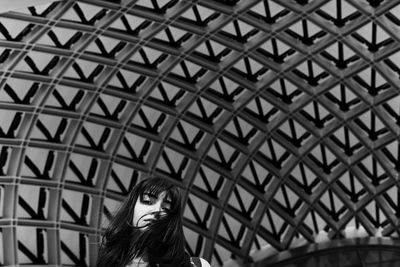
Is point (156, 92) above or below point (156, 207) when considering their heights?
above

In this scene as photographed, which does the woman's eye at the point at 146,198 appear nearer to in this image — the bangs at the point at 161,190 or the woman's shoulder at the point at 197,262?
the bangs at the point at 161,190

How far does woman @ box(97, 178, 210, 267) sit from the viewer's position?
3715 millimetres

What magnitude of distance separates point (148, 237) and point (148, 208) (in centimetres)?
19

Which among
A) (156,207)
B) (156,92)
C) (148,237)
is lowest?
(148,237)

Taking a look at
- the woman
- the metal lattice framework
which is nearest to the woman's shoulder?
the woman

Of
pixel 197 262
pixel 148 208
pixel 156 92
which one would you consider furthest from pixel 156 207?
pixel 156 92

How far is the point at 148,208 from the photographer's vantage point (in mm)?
3846

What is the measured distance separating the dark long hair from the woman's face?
Answer: 0.06 ft

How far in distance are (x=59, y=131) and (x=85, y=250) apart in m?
9.55

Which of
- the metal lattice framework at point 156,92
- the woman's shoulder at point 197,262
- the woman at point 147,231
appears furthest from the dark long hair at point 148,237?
the metal lattice framework at point 156,92

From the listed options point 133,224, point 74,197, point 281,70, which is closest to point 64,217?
point 74,197

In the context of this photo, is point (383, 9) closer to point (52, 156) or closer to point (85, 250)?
point (52, 156)

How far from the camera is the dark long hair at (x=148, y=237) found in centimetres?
372

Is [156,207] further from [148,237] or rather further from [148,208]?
[148,237]
